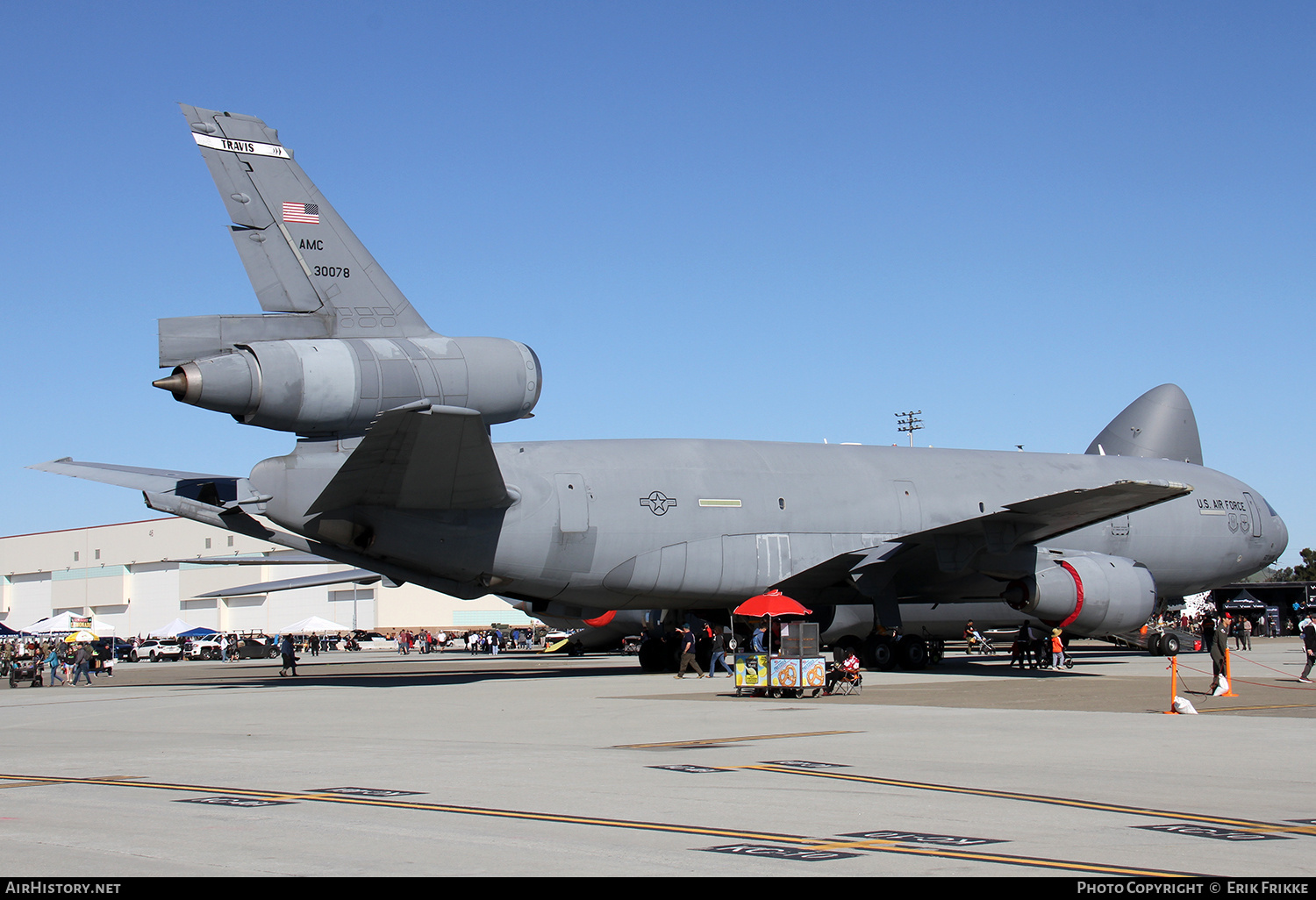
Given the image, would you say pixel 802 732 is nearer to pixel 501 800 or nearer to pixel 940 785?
pixel 940 785

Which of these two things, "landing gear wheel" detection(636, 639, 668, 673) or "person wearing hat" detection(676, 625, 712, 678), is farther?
"landing gear wheel" detection(636, 639, 668, 673)

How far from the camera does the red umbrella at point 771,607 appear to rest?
21.7 meters

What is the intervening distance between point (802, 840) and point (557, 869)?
5.16ft

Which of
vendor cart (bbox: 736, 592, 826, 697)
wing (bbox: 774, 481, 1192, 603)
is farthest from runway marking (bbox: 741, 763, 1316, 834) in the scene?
wing (bbox: 774, 481, 1192, 603)

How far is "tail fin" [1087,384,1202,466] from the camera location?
3628 centimetres

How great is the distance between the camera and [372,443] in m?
19.5

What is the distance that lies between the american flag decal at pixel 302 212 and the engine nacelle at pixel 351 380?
2244 millimetres

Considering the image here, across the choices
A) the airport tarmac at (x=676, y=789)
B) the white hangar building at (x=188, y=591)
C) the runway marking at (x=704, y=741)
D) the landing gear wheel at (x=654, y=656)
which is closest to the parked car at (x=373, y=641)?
the white hangar building at (x=188, y=591)

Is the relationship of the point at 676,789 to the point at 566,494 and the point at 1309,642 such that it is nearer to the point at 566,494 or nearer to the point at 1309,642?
the point at 566,494

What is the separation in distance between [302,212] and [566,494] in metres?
7.31

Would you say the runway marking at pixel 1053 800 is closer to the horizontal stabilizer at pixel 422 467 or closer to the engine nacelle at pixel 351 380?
the horizontal stabilizer at pixel 422 467

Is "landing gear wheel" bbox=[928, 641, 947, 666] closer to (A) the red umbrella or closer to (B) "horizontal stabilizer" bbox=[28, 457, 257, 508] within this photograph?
(A) the red umbrella

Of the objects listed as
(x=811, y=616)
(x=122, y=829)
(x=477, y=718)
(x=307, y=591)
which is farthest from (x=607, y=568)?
(x=307, y=591)

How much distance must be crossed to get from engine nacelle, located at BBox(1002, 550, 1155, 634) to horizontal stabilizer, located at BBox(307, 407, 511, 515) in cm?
1068
